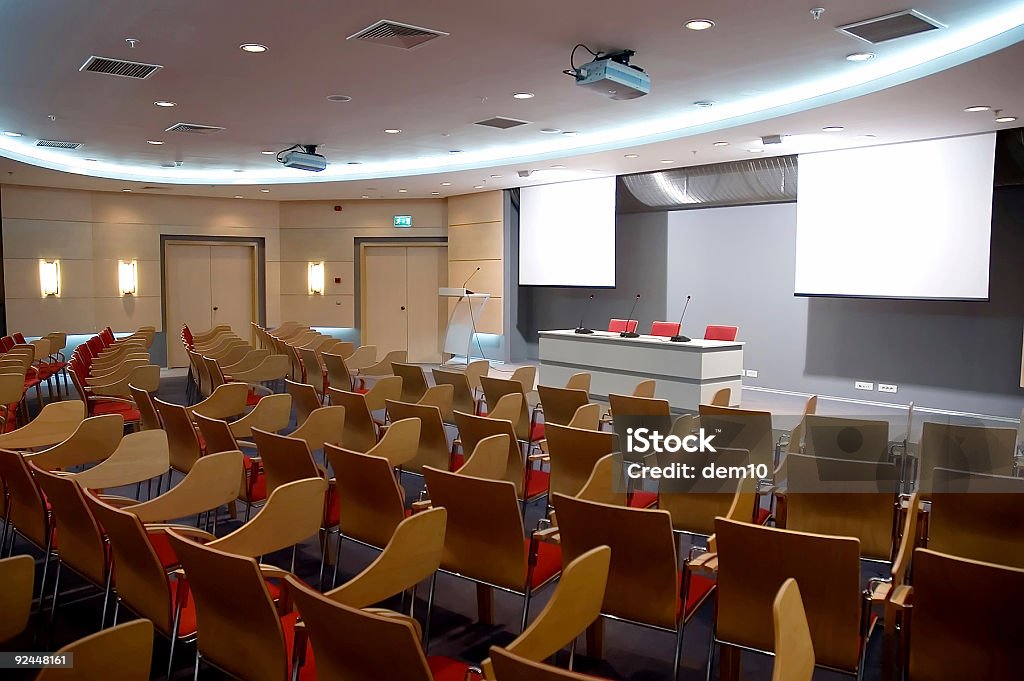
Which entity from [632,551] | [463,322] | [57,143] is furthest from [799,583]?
[463,322]

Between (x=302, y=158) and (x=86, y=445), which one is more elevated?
(x=302, y=158)

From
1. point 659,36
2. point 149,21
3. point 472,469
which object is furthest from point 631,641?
point 149,21

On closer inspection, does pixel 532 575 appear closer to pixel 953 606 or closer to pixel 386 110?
pixel 953 606

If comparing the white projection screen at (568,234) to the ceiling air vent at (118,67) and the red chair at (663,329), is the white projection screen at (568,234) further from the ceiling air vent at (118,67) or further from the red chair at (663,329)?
the ceiling air vent at (118,67)

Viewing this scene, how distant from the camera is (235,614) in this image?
2518mm

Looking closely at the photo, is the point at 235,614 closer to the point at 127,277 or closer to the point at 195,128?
the point at 195,128

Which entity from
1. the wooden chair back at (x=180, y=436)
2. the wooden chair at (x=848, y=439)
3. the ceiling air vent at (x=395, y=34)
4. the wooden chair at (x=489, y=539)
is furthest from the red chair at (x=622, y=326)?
the wooden chair at (x=489, y=539)

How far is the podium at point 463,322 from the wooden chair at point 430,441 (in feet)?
29.7

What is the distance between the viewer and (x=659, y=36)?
589 cm

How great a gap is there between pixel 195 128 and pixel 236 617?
817cm

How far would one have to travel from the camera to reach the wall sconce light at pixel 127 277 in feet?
48.1

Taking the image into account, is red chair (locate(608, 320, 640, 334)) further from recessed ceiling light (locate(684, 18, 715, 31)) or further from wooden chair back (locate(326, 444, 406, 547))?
wooden chair back (locate(326, 444, 406, 547))

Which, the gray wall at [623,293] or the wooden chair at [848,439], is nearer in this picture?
the wooden chair at [848,439]

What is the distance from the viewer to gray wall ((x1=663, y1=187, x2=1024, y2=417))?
9023mm
